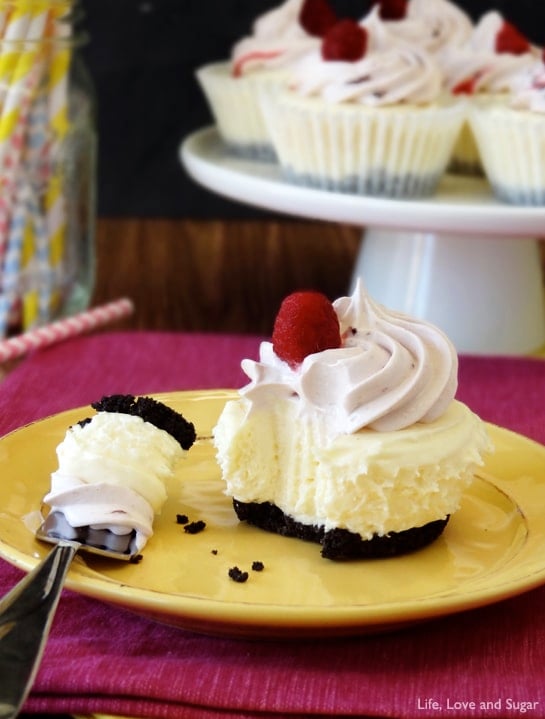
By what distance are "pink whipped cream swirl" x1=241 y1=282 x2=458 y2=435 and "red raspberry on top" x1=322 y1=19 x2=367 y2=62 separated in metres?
0.74

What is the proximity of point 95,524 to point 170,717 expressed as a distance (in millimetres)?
168

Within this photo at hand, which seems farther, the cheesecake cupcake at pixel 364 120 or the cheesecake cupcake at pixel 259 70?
the cheesecake cupcake at pixel 259 70

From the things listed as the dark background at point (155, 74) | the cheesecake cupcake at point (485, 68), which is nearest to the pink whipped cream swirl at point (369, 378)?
the cheesecake cupcake at point (485, 68)

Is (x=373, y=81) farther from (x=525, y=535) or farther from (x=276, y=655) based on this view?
(x=276, y=655)

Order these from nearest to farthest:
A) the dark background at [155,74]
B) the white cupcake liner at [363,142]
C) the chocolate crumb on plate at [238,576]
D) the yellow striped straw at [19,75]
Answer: the chocolate crumb on plate at [238,576], the yellow striped straw at [19,75], the white cupcake liner at [363,142], the dark background at [155,74]

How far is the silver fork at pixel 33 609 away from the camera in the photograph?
67 centimetres

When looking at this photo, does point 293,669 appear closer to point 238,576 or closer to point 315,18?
point 238,576

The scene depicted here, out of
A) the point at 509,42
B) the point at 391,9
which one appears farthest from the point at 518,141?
the point at 391,9

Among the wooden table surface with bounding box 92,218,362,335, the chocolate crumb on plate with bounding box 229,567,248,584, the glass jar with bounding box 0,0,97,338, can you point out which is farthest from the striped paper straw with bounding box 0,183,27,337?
the chocolate crumb on plate with bounding box 229,567,248,584

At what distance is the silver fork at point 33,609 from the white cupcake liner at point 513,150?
86cm

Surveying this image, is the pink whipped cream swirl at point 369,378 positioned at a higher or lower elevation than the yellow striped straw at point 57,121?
higher

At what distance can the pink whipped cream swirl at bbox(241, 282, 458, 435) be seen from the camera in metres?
0.87

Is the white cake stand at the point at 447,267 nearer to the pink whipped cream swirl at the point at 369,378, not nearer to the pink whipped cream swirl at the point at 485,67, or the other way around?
the pink whipped cream swirl at the point at 485,67

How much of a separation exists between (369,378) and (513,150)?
0.73 meters
